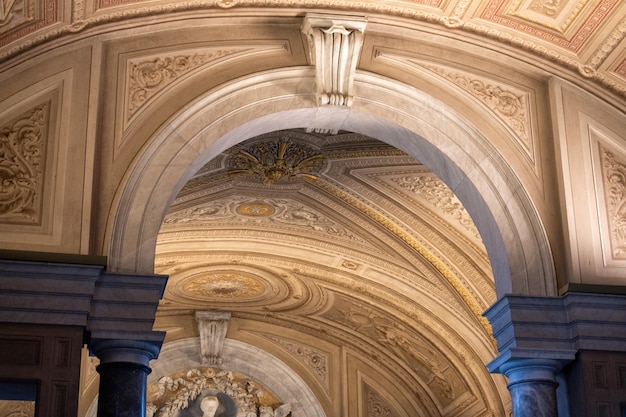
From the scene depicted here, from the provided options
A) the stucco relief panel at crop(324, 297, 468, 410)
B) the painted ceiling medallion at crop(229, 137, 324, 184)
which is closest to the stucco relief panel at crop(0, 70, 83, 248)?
the painted ceiling medallion at crop(229, 137, 324, 184)

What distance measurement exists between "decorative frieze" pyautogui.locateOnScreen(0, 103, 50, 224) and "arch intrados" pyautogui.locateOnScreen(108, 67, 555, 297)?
581 millimetres

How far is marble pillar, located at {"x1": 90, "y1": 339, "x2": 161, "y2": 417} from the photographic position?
7414 millimetres

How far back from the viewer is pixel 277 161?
12047 mm

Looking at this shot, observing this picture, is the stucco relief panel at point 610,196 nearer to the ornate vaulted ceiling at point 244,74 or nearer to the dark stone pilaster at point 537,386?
the ornate vaulted ceiling at point 244,74

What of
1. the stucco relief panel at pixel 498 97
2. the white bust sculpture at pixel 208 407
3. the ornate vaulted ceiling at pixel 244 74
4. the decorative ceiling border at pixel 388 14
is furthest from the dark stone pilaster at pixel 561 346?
the white bust sculpture at pixel 208 407

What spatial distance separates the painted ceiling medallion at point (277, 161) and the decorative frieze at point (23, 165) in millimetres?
4024

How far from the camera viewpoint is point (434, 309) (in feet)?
46.2

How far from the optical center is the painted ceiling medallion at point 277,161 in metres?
11.8

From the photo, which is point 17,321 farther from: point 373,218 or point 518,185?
point 373,218

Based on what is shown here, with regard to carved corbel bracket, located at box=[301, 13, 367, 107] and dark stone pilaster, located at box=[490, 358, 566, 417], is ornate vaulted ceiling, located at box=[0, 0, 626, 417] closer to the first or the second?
carved corbel bracket, located at box=[301, 13, 367, 107]

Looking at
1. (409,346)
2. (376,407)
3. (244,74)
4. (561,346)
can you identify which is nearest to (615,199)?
(561,346)

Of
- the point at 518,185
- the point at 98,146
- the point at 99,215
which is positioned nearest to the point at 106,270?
the point at 99,215

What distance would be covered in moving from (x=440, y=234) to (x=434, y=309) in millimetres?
1827

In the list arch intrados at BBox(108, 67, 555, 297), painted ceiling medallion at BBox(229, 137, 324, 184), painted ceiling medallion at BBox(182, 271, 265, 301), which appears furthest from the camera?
painted ceiling medallion at BBox(182, 271, 265, 301)
